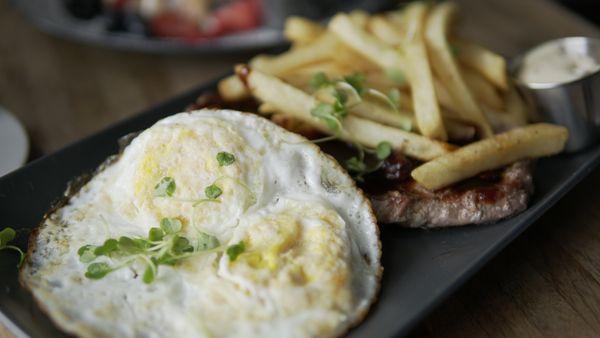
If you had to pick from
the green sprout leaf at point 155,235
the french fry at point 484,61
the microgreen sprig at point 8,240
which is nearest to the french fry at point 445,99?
the french fry at point 484,61

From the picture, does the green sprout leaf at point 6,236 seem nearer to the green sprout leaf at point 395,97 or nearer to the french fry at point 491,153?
the french fry at point 491,153

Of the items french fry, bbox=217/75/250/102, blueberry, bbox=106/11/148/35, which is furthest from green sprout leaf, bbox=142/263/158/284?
blueberry, bbox=106/11/148/35

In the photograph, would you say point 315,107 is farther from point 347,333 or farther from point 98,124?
point 98,124

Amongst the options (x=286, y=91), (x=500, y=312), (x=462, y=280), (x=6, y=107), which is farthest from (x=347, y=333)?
(x=6, y=107)

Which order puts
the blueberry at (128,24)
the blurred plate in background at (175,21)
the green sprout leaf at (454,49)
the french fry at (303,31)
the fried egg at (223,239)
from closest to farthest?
the fried egg at (223,239) → the green sprout leaf at (454,49) → the french fry at (303,31) → the blurred plate in background at (175,21) → the blueberry at (128,24)

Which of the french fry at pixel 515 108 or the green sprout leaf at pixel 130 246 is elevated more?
the green sprout leaf at pixel 130 246

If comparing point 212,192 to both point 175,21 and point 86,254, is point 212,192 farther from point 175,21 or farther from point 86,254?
point 175,21
